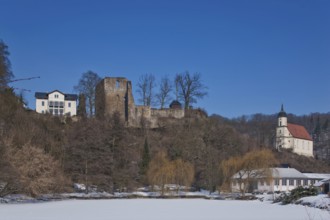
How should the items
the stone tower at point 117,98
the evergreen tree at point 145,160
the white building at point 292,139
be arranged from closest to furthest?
1. the evergreen tree at point 145,160
2. the stone tower at point 117,98
3. the white building at point 292,139

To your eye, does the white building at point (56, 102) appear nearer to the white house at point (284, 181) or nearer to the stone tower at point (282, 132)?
the white house at point (284, 181)

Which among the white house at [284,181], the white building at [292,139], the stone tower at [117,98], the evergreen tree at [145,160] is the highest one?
the stone tower at [117,98]

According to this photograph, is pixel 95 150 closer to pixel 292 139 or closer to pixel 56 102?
pixel 56 102

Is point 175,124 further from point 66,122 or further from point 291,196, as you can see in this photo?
point 291,196

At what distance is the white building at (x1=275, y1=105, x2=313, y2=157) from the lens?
94250mm

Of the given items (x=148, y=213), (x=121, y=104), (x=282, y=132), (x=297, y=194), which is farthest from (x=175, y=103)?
(x=148, y=213)

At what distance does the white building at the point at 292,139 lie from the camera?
309 ft

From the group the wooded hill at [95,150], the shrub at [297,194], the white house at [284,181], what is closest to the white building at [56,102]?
the wooded hill at [95,150]

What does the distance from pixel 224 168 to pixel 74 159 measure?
1688cm

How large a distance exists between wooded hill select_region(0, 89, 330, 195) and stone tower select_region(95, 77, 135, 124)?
3164 millimetres

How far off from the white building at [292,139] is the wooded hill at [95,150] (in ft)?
86.5

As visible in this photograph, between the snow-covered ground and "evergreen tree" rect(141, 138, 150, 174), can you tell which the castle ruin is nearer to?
"evergreen tree" rect(141, 138, 150, 174)

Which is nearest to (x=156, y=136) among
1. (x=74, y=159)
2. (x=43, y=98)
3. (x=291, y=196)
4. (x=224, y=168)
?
(x=224, y=168)

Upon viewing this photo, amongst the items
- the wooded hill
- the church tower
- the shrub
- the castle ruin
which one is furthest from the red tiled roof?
the shrub
